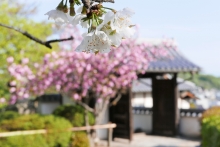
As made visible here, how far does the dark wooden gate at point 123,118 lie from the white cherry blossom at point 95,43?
12110 mm

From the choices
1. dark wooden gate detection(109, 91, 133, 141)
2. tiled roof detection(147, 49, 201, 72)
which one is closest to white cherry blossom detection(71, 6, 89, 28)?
dark wooden gate detection(109, 91, 133, 141)

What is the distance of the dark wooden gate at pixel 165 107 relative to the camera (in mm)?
14594

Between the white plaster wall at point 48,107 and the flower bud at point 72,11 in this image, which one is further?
the white plaster wall at point 48,107

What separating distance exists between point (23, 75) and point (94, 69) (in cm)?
211

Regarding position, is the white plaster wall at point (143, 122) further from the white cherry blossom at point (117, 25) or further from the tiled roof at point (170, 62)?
the white cherry blossom at point (117, 25)

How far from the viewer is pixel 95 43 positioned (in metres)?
1.29

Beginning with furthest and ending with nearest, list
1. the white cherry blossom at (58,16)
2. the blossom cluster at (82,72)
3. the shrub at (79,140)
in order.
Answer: the blossom cluster at (82,72) < the shrub at (79,140) < the white cherry blossom at (58,16)

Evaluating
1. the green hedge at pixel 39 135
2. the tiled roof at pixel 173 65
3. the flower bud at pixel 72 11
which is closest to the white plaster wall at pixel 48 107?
the tiled roof at pixel 173 65

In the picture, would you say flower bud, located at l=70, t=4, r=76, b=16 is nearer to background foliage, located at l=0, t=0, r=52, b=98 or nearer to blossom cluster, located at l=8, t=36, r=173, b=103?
blossom cluster, located at l=8, t=36, r=173, b=103

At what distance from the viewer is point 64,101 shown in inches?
603

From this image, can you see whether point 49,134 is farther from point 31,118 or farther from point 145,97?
point 145,97

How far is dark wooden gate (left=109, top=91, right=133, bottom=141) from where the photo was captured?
1336 cm

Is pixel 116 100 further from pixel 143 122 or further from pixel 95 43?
pixel 95 43

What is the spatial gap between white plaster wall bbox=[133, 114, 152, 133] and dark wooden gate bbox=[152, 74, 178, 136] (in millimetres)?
585
